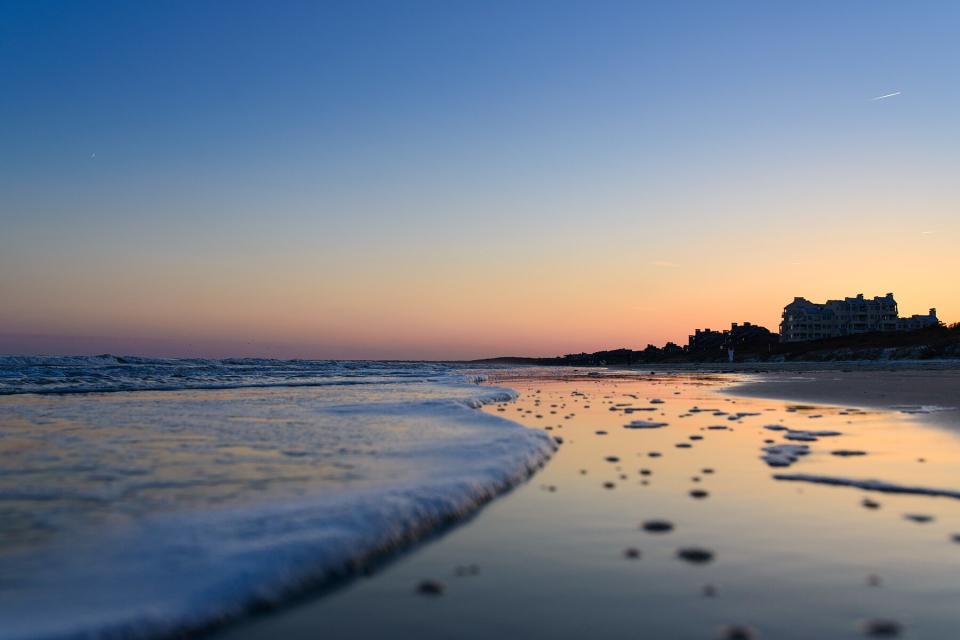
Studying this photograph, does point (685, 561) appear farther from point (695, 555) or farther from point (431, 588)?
point (431, 588)

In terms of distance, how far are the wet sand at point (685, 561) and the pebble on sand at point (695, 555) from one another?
16mm

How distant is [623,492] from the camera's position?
18.6 feet

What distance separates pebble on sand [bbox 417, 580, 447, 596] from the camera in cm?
342

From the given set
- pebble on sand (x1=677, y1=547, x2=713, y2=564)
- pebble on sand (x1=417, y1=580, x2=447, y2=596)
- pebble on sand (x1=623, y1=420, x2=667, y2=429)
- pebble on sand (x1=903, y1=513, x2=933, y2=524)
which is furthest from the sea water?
pebble on sand (x1=903, y1=513, x2=933, y2=524)

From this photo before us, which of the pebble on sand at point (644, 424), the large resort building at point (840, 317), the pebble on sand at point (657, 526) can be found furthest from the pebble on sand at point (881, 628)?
the large resort building at point (840, 317)

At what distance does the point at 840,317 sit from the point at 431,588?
151547mm

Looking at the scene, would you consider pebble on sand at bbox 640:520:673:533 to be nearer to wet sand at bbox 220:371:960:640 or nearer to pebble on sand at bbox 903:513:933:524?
wet sand at bbox 220:371:960:640

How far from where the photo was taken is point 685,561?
3.85m

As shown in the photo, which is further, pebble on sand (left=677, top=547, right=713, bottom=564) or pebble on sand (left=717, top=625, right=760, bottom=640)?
pebble on sand (left=677, top=547, right=713, bottom=564)

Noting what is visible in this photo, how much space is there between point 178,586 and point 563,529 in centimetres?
251

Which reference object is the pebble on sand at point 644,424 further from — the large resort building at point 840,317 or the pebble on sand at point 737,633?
the large resort building at point 840,317

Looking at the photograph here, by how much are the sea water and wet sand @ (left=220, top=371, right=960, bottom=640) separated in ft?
1.18

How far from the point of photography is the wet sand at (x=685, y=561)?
3.01m

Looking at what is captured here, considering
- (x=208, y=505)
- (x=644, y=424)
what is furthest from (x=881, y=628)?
(x=644, y=424)
